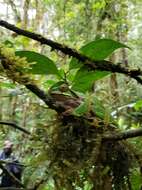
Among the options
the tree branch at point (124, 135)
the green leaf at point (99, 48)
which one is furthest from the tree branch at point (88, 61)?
the tree branch at point (124, 135)

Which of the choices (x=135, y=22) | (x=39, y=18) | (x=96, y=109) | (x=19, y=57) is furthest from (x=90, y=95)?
(x=135, y=22)

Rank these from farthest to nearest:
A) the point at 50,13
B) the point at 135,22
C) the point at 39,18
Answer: the point at 135,22
the point at 50,13
the point at 39,18

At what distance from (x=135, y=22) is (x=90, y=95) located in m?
6.21

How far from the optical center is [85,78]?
945 mm

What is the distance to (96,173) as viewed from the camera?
0.99 m

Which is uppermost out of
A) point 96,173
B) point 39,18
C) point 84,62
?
point 39,18

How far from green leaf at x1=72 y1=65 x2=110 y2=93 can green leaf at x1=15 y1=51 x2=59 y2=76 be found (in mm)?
56

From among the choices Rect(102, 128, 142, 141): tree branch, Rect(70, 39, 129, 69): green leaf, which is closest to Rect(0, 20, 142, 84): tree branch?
Rect(70, 39, 129, 69): green leaf

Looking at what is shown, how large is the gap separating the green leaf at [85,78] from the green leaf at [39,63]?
0.18ft

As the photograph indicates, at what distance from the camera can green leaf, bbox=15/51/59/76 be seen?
90 centimetres

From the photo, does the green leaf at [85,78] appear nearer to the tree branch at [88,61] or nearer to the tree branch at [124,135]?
the tree branch at [88,61]

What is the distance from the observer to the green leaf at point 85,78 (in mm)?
919

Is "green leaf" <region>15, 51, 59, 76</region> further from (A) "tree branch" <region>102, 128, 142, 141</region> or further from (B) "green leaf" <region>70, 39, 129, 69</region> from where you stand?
(A) "tree branch" <region>102, 128, 142, 141</region>

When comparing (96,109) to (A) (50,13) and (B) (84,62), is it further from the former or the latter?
(A) (50,13)
